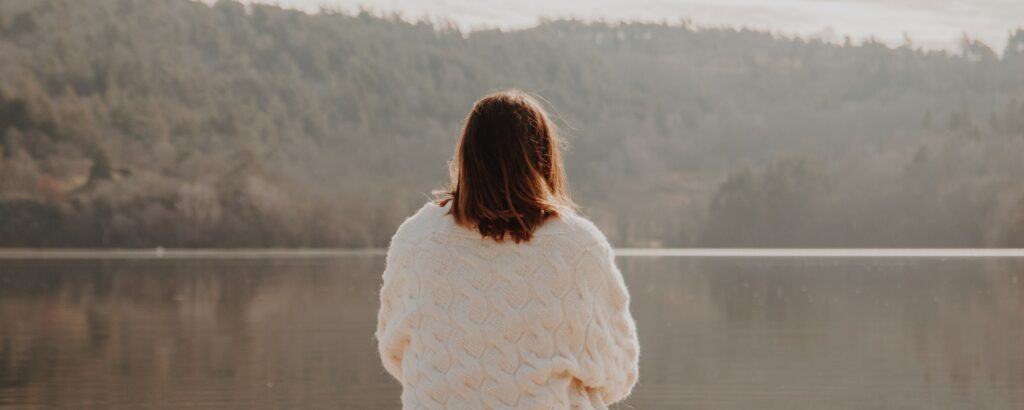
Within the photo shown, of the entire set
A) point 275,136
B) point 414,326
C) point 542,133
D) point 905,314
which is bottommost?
point 275,136

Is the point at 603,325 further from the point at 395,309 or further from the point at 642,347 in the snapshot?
the point at 642,347

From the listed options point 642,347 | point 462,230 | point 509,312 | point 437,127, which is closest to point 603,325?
point 509,312

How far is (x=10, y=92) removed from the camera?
115062 millimetres

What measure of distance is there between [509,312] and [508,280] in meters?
0.06

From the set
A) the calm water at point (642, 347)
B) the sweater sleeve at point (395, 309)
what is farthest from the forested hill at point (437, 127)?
the sweater sleeve at point (395, 309)

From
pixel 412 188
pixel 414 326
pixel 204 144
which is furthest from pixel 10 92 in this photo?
pixel 414 326

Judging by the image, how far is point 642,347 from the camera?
2152 centimetres

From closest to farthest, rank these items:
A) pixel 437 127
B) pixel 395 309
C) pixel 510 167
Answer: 1. pixel 510 167
2. pixel 395 309
3. pixel 437 127

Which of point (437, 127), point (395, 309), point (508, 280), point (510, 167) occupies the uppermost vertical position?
point (510, 167)

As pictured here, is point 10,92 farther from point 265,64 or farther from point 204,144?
point 265,64

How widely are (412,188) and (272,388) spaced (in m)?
95.1

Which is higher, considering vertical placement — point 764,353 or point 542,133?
point 542,133

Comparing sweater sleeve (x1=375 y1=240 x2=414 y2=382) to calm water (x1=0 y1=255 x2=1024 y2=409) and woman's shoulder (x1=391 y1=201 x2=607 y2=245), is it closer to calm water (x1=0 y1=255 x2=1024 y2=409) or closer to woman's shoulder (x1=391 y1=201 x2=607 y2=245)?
woman's shoulder (x1=391 y1=201 x2=607 y2=245)

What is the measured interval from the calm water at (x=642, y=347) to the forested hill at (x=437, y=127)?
58.8 m
